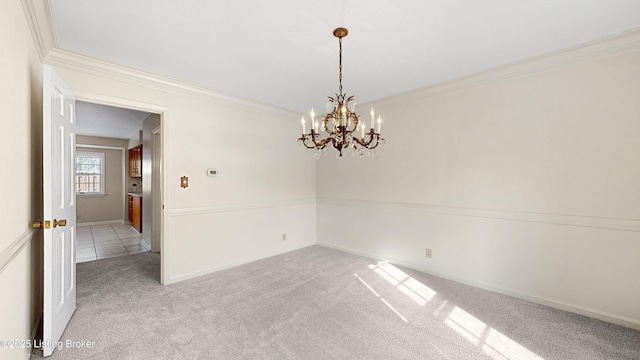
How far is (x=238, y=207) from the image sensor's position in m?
3.90

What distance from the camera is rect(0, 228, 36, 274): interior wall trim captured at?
1265mm

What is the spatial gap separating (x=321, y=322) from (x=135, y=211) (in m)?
6.26

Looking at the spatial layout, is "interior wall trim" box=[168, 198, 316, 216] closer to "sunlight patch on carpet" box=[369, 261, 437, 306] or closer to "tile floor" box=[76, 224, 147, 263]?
"sunlight patch on carpet" box=[369, 261, 437, 306]

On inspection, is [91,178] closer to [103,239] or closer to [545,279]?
[103,239]

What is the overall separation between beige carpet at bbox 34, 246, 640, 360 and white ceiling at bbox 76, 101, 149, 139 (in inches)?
107

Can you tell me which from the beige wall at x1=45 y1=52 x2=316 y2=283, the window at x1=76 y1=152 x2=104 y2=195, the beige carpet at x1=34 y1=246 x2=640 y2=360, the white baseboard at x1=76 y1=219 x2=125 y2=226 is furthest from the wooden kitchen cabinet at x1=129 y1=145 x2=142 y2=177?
the beige wall at x1=45 y1=52 x2=316 y2=283

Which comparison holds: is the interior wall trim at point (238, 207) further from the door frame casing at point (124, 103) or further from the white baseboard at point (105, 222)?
the white baseboard at point (105, 222)

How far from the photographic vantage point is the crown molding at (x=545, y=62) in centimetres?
226

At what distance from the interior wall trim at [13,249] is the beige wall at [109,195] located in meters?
6.87

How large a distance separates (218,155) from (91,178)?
20.5 feet

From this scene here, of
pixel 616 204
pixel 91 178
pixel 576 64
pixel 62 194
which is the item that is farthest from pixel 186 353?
pixel 91 178

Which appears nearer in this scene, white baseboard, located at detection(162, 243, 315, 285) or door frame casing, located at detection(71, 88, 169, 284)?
door frame casing, located at detection(71, 88, 169, 284)

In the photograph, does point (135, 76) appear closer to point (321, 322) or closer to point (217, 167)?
point (217, 167)

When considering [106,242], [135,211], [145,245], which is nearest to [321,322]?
[145,245]
